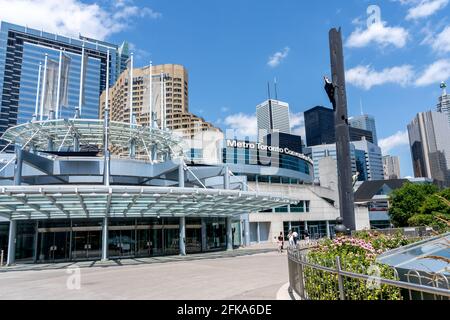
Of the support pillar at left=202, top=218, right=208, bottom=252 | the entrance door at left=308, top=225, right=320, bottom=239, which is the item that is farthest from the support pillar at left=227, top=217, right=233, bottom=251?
the entrance door at left=308, top=225, right=320, bottom=239

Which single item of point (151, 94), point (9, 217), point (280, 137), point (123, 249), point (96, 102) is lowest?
point (123, 249)

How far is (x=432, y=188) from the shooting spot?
58438 millimetres

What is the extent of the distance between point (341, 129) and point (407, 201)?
4616 cm

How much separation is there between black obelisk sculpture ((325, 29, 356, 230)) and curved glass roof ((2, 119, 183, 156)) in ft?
59.9

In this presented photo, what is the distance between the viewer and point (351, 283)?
6621 millimetres

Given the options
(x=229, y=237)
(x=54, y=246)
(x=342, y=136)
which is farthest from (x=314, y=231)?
(x=342, y=136)

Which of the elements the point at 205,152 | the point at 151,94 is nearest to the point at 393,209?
the point at 205,152

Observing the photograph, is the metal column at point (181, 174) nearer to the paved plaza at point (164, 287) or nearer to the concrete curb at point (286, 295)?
the paved plaza at point (164, 287)

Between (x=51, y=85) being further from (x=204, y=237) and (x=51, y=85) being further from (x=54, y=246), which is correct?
(x=204, y=237)

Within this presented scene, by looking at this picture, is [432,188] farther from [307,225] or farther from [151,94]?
[151,94]

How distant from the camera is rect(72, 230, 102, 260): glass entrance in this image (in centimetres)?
2709

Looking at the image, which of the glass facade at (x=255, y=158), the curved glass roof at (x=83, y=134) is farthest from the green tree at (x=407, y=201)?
the curved glass roof at (x=83, y=134)

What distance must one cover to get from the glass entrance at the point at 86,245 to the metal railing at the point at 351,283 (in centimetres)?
2219
